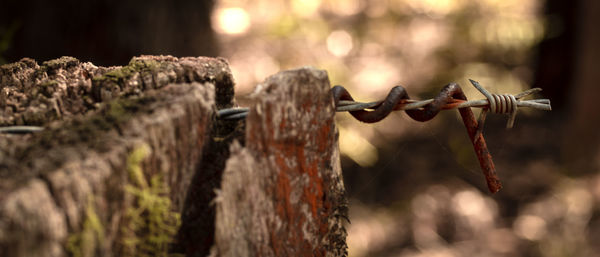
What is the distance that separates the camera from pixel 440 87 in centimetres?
461

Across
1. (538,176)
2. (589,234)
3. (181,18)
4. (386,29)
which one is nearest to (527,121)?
(538,176)

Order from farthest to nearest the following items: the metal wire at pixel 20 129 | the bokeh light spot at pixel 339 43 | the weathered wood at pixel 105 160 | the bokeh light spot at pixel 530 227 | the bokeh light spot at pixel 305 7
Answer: the bokeh light spot at pixel 305 7, the bokeh light spot at pixel 339 43, the bokeh light spot at pixel 530 227, the metal wire at pixel 20 129, the weathered wood at pixel 105 160

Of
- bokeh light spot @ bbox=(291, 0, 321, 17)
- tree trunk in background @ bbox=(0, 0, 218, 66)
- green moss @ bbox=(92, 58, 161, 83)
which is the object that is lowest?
green moss @ bbox=(92, 58, 161, 83)

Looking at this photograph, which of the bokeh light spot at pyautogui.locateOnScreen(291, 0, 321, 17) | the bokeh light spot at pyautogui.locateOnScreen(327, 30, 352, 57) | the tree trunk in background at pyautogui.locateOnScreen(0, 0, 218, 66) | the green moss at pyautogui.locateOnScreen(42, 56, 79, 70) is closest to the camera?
the green moss at pyautogui.locateOnScreen(42, 56, 79, 70)

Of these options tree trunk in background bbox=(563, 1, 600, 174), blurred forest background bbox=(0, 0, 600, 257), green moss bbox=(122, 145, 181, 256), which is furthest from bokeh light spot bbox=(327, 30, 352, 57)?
green moss bbox=(122, 145, 181, 256)

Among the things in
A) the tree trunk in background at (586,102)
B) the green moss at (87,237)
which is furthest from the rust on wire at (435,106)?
the tree trunk in background at (586,102)

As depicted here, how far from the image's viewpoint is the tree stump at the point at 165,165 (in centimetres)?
76

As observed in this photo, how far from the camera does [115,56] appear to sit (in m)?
3.20

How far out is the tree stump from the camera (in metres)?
0.76

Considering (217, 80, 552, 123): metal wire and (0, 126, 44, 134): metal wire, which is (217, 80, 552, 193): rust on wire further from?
(0, 126, 44, 134): metal wire

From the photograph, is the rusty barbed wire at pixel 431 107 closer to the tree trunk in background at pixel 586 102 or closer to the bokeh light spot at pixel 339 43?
the bokeh light spot at pixel 339 43

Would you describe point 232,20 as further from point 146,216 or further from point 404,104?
point 146,216

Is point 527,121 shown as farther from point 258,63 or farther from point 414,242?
point 258,63

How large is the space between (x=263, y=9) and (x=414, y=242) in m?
2.85
